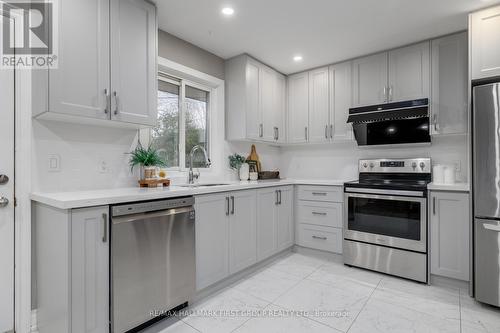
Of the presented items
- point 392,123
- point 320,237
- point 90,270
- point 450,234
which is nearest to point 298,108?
point 392,123

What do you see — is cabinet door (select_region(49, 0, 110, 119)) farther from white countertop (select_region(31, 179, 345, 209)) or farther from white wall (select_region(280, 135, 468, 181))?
white wall (select_region(280, 135, 468, 181))

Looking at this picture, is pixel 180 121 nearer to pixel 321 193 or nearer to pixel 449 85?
pixel 321 193

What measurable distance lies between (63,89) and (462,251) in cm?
343

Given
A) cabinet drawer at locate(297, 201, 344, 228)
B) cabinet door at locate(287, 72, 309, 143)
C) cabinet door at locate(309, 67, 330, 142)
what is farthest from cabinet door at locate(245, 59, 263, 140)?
cabinet drawer at locate(297, 201, 344, 228)

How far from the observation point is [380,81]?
10.3 feet

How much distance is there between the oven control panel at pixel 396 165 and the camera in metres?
3.04

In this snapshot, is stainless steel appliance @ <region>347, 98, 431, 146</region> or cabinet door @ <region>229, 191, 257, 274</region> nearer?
cabinet door @ <region>229, 191, 257, 274</region>

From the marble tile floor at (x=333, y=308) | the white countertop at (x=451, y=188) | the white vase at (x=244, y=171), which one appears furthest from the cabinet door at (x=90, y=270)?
the white countertop at (x=451, y=188)

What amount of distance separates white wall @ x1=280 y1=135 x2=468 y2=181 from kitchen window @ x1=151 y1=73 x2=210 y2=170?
153 centimetres

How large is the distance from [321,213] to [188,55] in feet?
7.89

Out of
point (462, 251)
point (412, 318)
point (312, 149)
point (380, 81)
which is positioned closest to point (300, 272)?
point (412, 318)

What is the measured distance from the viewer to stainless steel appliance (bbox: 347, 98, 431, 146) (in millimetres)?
2818

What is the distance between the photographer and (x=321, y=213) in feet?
10.6

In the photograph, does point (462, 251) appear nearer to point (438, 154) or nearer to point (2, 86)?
point (438, 154)
